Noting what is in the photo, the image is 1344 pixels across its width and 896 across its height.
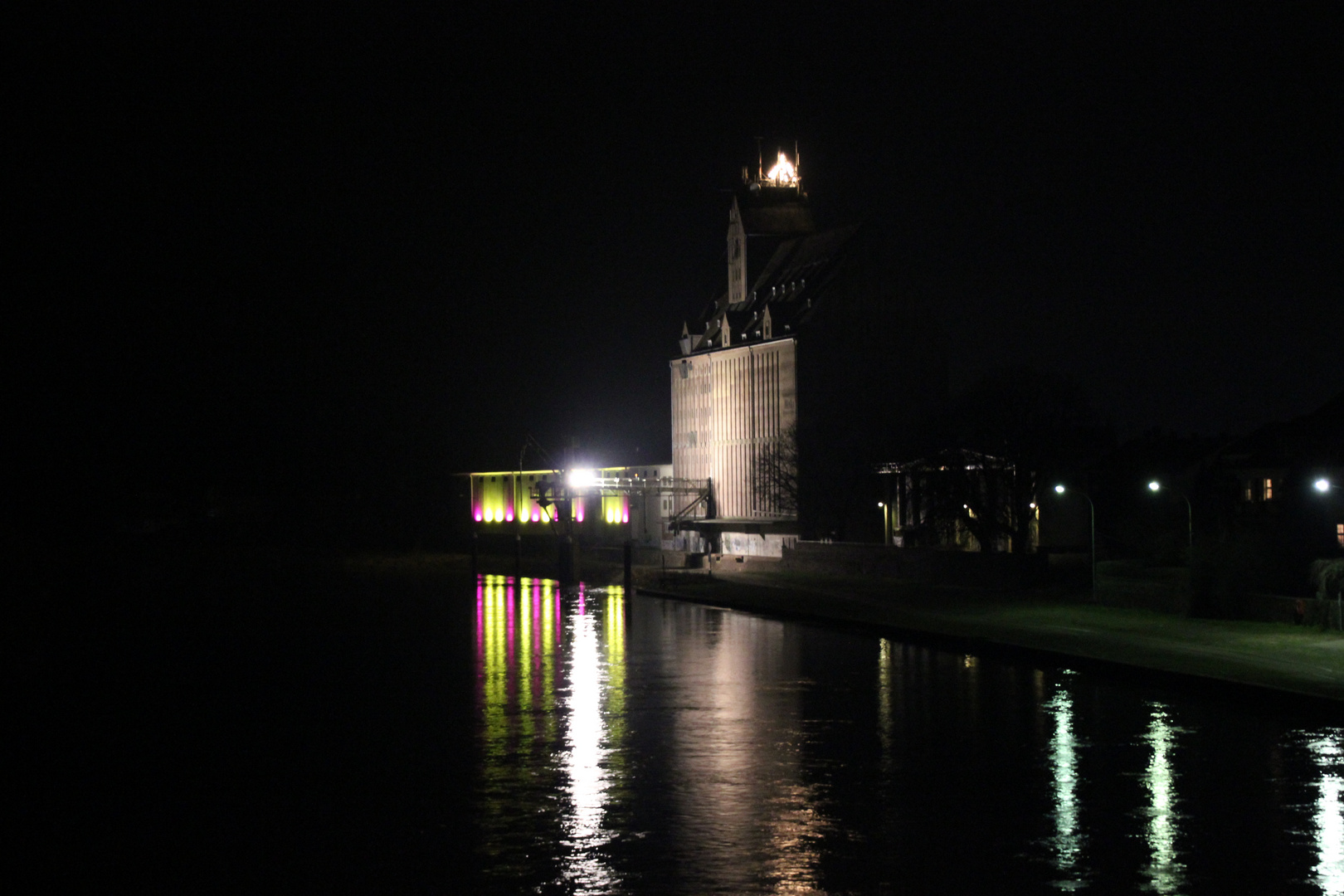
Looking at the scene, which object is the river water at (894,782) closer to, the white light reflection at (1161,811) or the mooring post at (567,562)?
the white light reflection at (1161,811)

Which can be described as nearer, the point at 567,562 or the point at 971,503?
the point at 971,503

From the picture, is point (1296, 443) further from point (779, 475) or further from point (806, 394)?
point (806, 394)

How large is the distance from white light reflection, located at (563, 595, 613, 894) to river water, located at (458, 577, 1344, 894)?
0.13 feet

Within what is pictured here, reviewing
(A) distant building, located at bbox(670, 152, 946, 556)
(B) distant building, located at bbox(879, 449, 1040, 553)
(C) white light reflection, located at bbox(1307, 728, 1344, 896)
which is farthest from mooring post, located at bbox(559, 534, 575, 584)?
(C) white light reflection, located at bbox(1307, 728, 1344, 896)

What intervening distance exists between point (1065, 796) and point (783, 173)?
84.8m

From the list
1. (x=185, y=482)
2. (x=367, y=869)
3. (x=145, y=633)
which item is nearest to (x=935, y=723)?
(x=367, y=869)

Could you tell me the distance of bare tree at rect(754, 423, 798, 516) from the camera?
74750 millimetres

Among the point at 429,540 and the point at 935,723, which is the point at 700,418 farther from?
the point at 935,723

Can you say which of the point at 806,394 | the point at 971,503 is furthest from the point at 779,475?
the point at 971,503

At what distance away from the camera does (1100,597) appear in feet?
125

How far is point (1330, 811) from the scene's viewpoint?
13.5 meters

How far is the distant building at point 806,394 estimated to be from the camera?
73.1 metres

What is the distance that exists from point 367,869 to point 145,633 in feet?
91.4

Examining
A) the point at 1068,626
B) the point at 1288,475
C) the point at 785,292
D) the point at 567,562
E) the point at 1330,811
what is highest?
the point at 785,292
